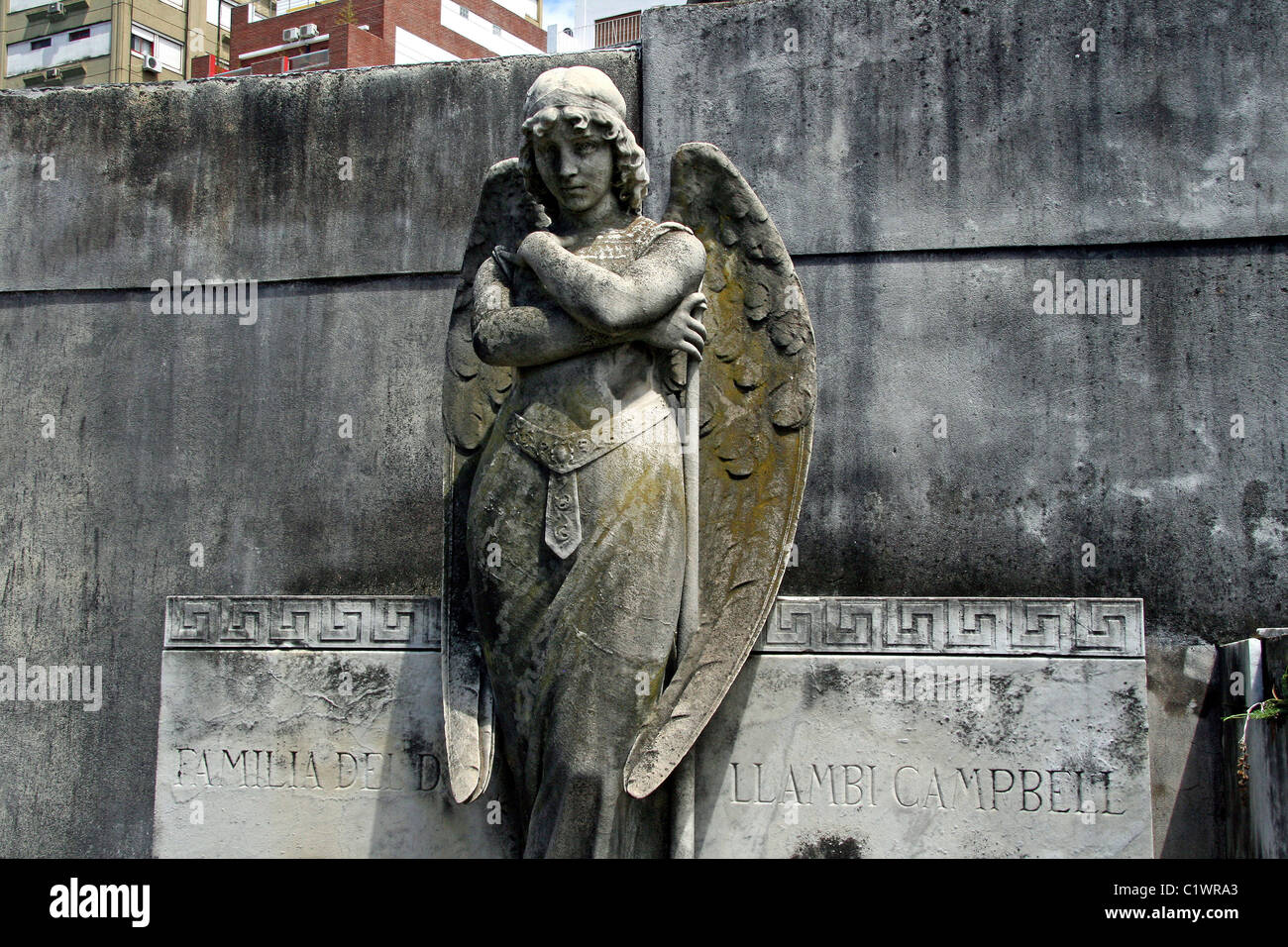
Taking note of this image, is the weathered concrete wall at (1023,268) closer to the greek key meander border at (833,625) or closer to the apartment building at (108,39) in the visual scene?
the greek key meander border at (833,625)

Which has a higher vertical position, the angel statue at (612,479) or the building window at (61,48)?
the building window at (61,48)

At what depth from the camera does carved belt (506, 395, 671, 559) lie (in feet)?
16.0

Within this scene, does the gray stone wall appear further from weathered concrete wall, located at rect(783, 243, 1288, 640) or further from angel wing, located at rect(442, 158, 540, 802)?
angel wing, located at rect(442, 158, 540, 802)

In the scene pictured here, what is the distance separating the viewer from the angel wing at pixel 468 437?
16.9ft

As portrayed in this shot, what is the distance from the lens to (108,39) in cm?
4119

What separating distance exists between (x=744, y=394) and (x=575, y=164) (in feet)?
3.54

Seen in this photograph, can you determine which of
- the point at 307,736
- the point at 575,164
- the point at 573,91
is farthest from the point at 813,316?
the point at 307,736

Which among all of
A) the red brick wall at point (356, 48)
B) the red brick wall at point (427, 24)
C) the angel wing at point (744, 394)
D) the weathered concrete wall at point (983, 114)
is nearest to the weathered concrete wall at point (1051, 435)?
the weathered concrete wall at point (983, 114)

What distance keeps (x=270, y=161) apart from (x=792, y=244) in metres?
3.22

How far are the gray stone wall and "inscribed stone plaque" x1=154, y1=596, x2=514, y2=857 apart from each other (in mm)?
2508

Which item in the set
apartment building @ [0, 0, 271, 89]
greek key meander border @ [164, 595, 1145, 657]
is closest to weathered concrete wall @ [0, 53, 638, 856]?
greek key meander border @ [164, 595, 1145, 657]

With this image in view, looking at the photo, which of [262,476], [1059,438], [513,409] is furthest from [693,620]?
[262,476]

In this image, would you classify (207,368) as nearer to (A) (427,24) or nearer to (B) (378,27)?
(B) (378,27)

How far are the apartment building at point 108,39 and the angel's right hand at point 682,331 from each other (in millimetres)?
38756
